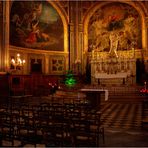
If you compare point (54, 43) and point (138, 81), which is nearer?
point (138, 81)

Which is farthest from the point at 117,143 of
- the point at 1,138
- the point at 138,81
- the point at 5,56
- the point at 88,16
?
the point at 88,16

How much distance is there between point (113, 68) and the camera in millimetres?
27250

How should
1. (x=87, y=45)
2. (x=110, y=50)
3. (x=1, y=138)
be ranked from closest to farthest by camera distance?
(x=1, y=138) < (x=110, y=50) < (x=87, y=45)

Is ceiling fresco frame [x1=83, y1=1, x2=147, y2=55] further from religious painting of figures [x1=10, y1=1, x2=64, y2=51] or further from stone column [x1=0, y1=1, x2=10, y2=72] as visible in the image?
stone column [x1=0, y1=1, x2=10, y2=72]

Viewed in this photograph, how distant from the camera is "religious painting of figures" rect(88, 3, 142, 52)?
27797mm

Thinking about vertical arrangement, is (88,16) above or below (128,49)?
above

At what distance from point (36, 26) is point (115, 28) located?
8463 millimetres

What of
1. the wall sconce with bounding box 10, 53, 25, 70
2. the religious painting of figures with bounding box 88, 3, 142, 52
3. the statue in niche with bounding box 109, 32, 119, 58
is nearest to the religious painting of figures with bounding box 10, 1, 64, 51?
the wall sconce with bounding box 10, 53, 25, 70

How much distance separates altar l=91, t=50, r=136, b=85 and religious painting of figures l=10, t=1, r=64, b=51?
14.3ft

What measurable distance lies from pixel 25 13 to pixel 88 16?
744cm

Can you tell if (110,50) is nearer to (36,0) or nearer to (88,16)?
(88,16)

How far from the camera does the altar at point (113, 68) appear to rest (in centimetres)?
2650

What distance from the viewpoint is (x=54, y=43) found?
28.7 metres

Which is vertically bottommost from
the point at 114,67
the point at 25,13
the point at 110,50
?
the point at 114,67
